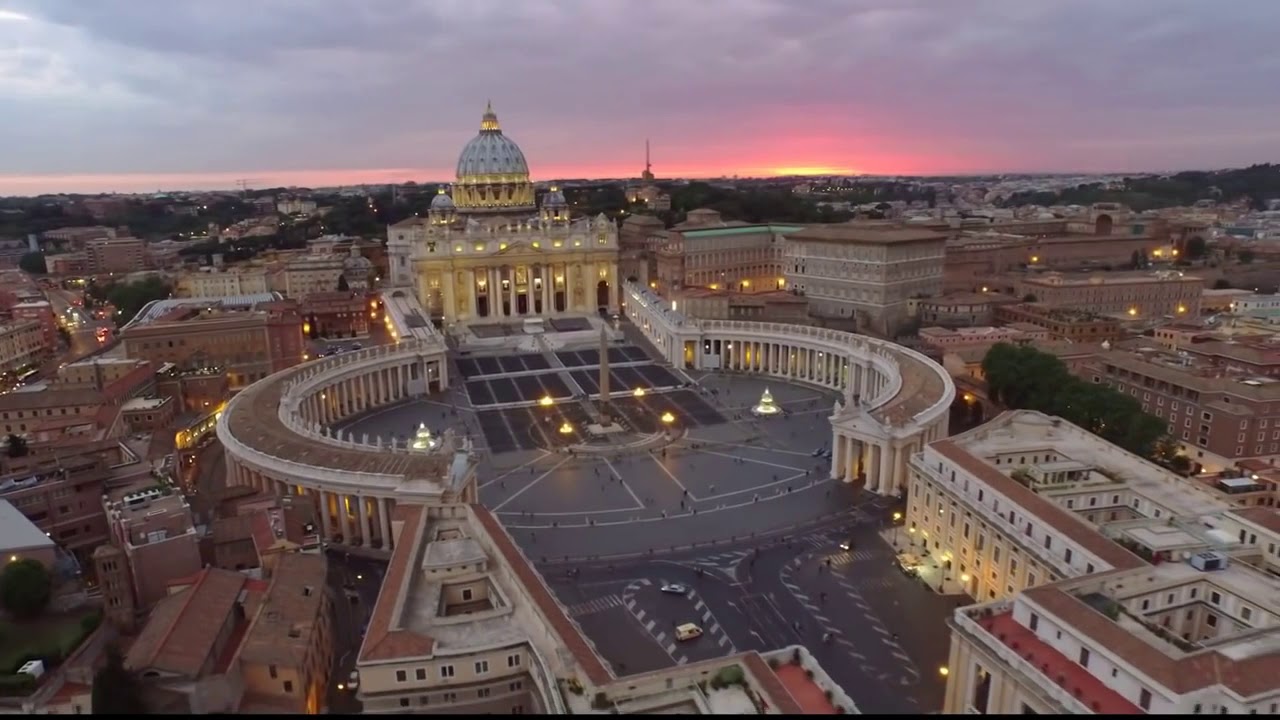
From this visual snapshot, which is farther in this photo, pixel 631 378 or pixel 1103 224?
pixel 1103 224

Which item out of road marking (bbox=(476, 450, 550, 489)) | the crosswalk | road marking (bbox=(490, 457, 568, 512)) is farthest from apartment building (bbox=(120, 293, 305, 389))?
the crosswalk

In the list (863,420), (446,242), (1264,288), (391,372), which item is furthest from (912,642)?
(1264,288)

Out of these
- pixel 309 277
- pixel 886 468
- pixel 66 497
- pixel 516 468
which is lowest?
pixel 516 468

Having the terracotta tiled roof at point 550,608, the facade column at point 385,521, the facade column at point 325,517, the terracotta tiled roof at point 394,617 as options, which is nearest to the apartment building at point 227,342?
the facade column at point 325,517

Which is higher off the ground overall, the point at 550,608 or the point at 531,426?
the point at 550,608

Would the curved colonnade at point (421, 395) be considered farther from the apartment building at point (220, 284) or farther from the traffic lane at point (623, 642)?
the apartment building at point (220, 284)

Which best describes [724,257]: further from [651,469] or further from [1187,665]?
[1187,665]

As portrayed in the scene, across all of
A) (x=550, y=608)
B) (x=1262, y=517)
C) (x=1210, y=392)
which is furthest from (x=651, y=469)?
(x=1210, y=392)

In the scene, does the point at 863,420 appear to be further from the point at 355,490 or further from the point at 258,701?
the point at 258,701

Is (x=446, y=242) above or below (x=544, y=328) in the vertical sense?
above
